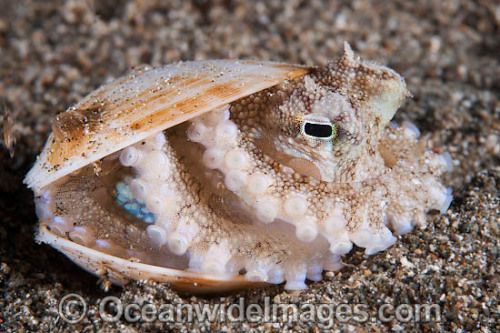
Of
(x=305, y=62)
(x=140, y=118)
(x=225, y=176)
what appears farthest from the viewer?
(x=305, y=62)

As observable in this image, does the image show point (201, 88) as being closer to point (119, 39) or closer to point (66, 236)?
point (66, 236)

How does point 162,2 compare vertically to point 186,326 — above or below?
above

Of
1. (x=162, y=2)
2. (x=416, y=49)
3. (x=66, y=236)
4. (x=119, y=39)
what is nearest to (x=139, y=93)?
(x=66, y=236)

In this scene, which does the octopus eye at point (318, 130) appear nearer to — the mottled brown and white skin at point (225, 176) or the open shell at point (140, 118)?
the mottled brown and white skin at point (225, 176)

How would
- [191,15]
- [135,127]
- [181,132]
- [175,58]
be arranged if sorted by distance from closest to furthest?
1. [135,127]
2. [181,132]
3. [175,58]
4. [191,15]

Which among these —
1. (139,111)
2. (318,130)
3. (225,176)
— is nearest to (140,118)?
(139,111)

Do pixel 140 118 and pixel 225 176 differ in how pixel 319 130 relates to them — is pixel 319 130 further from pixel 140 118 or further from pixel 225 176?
pixel 140 118

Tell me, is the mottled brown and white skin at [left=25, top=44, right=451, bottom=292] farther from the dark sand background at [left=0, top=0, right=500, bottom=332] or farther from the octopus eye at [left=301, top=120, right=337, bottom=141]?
the dark sand background at [left=0, top=0, right=500, bottom=332]
